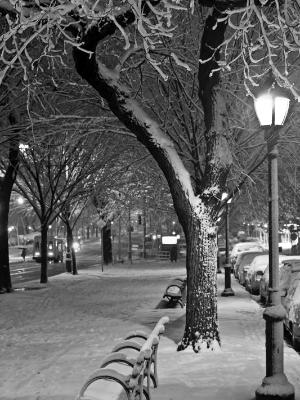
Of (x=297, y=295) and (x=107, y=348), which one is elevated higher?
(x=297, y=295)

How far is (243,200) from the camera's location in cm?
3484

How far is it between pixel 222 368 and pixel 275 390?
185 cm

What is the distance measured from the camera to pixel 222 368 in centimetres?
855

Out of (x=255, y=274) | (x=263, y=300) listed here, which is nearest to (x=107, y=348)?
(x=263, y=300)

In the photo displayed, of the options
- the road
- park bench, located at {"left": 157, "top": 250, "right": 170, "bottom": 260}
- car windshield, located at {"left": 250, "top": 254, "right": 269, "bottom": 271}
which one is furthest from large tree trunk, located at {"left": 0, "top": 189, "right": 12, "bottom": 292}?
park bench, located at {"left": 157, "top": 250, "right": 170, "bottom": 260}

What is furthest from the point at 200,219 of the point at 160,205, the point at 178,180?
the point at 160,205

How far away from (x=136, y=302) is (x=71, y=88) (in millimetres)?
7040

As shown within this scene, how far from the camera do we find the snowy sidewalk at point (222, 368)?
23.9ft

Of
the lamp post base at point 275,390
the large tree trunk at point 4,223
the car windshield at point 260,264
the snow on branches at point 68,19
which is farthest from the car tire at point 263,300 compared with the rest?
the snow on branches at point 68,19

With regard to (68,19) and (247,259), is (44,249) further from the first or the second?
(68,19)

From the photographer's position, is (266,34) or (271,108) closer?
(271,108)

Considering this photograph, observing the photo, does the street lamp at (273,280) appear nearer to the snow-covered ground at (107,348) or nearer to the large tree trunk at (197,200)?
the snow-covered ground at (107,348)

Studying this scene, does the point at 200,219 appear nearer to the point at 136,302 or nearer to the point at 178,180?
the point at 178,180

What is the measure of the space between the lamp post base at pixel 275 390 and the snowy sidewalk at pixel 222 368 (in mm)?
332
